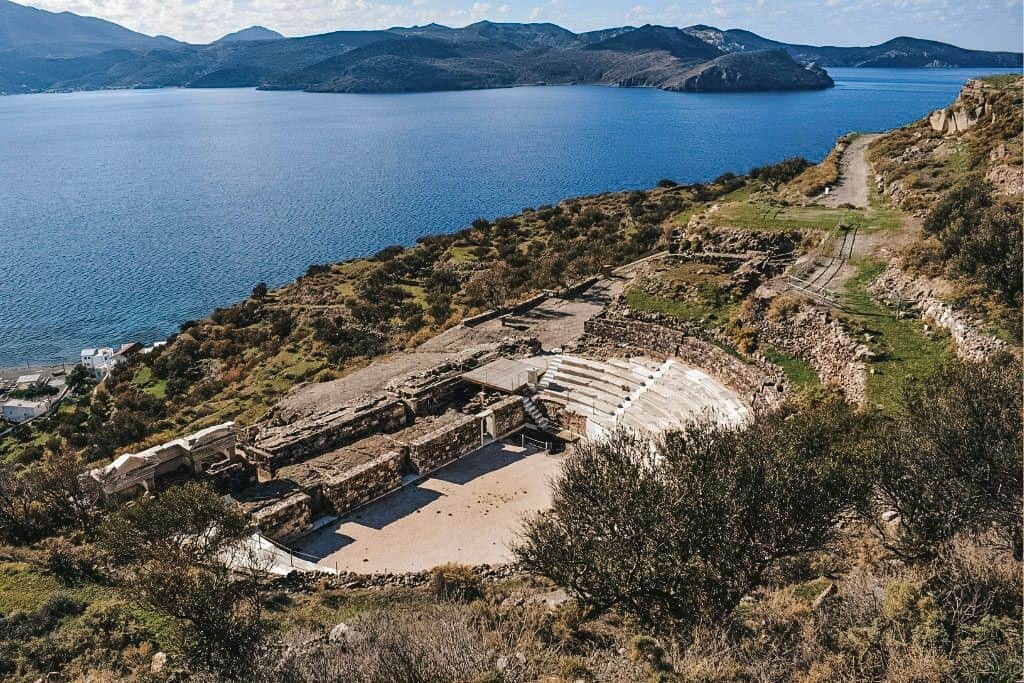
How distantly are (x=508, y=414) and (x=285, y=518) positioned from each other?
8.90 meters

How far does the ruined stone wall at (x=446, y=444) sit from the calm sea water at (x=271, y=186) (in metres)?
42.2

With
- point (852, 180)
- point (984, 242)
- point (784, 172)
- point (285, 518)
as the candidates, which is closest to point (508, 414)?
point (285, 518)

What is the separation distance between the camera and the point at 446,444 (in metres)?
22.6

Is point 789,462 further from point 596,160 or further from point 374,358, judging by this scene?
point 596,160

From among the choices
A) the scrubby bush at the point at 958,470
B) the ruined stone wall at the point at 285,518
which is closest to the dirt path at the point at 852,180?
the scrubby bush at the point at 958,470

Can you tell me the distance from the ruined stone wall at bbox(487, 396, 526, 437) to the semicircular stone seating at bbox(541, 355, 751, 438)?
142 centimetres

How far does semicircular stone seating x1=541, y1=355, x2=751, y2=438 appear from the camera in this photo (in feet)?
76.1

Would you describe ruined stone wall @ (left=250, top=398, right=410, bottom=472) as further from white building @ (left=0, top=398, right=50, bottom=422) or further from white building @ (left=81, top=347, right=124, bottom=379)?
white building @ (left=81, top=347, right=124, bottom=379)

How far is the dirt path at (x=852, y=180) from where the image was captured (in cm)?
4384

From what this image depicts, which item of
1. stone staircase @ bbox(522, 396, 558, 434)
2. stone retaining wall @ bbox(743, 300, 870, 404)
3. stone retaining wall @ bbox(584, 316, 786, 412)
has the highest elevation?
stone retaining wall @ bbox(743, 300, 870, 404)

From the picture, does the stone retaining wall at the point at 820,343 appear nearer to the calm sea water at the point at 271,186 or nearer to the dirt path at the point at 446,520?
the dirt path at the point at 446,520

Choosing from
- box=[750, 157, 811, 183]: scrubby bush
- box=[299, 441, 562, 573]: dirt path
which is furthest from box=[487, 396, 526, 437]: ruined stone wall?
box=[750, 157, 811, 183]: scrubby bush

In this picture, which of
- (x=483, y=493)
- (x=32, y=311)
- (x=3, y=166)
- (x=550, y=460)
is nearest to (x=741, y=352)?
(x=550, y=460)

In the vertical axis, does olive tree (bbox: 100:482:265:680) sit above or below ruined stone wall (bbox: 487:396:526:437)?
above
